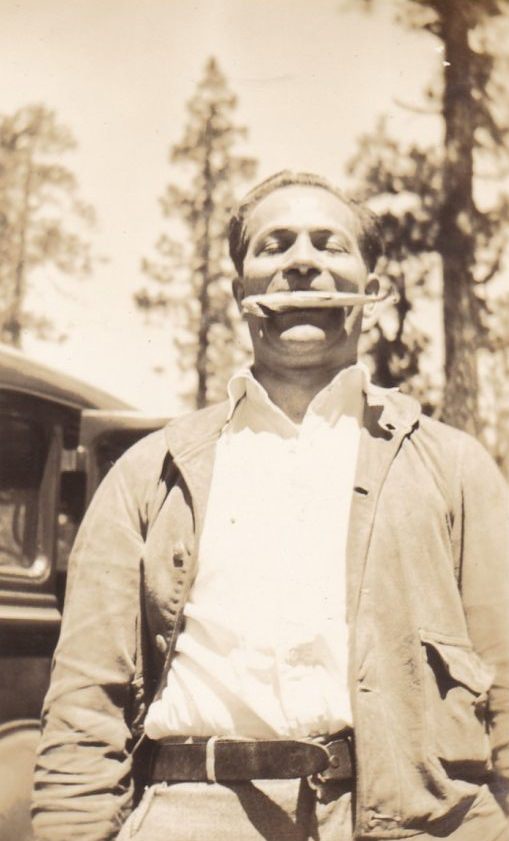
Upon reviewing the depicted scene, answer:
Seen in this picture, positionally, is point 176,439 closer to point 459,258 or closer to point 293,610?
point 293,610

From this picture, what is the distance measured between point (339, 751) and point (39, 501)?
6.06 feet

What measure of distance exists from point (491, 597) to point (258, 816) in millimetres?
571

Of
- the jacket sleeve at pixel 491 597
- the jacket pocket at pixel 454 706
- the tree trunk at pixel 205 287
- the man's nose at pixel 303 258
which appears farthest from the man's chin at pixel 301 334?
the tree trunk at pixel 205 287

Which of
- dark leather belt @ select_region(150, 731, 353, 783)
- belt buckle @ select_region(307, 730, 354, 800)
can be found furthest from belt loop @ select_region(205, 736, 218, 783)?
belt buckle @ select_region(307, 730, 354, 800)

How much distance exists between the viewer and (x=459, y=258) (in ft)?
23.0

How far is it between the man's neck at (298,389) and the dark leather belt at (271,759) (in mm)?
625

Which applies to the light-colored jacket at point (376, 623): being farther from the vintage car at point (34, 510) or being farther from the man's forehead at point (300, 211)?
the vintage car at point (34, 510)

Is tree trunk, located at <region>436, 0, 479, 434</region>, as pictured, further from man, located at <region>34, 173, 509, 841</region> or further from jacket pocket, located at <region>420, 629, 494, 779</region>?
jacket pocket, located at <region>420, 629, 494, 779</region>

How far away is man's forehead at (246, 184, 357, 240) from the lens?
6.88 ft

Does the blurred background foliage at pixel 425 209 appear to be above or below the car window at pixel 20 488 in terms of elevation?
above

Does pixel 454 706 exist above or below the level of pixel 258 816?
above

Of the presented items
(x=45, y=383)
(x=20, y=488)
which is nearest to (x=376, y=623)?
(x=20, y=488)

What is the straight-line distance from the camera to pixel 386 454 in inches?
77.5

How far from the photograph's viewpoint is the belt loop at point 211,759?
1785 millimetres
